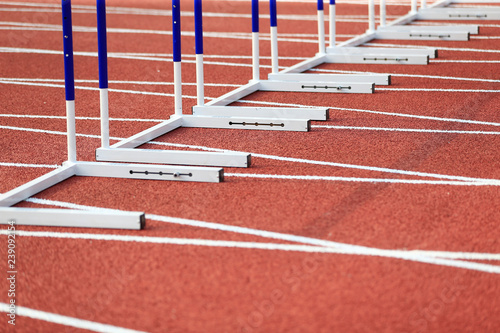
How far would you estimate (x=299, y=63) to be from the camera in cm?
857

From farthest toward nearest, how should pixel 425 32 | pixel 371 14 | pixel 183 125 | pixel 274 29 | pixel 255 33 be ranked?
1. pixel 425 32
2. pixel 371 14
3. pixel 274 29
4. pixel 255 33
5. pixel 183 125

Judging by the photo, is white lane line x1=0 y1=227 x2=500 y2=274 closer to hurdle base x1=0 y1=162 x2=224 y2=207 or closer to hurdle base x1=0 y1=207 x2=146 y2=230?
hurdle base x1=0 y1=207 x2=146 y2=230

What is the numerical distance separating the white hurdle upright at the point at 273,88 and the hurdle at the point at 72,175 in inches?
56.7

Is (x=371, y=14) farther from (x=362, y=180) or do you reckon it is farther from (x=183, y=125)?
(x=362, y=180)

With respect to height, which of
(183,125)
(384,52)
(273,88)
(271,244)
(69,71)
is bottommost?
(271,244)

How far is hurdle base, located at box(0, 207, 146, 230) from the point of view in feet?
13.7

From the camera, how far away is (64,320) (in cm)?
327

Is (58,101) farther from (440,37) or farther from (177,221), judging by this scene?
(440,37)

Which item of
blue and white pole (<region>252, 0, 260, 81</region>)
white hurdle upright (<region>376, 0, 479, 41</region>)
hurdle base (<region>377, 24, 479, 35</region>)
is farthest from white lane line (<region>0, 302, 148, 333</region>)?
hurdle base (<region>377, 24, 479, 35</region>)

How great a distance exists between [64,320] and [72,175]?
1978 millimetres

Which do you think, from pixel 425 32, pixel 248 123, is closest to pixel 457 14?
pixel 425 32

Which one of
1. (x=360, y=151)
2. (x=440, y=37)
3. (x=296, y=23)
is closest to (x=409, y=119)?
(x=360, y=151)

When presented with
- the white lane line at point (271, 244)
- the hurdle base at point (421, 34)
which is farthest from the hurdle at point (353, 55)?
the white lane line at point (271, 244)

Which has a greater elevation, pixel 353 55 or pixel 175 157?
pixel 353 55
